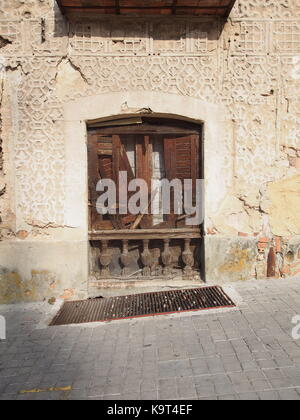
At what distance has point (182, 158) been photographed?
162 inches

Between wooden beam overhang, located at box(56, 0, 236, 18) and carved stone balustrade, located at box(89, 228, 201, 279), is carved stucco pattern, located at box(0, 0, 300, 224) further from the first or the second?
carved stone balustrade, located at box(89, 228, 201, 279)

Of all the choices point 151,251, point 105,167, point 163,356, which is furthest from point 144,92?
point 163,356

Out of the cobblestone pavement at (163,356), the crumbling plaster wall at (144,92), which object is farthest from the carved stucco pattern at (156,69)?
the cobblestone pavement at (163,356)

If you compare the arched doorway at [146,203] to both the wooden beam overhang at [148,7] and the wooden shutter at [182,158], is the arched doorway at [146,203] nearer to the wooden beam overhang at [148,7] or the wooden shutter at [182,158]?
the wooden shutter at [182,158]

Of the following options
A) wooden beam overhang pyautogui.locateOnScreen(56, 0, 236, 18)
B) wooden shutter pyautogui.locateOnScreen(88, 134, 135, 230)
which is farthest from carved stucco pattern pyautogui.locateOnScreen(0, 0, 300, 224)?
wooden shutter pyautogui.locateOnScreen(88, 134, 135, 230)

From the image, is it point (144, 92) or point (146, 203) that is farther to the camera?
point (146, 203)

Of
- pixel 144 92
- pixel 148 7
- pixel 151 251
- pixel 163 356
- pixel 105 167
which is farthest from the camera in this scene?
pixel 151 251

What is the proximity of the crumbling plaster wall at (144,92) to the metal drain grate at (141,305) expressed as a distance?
1.07 ft

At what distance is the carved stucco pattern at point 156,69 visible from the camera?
3781mm

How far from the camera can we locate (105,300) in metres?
3.86

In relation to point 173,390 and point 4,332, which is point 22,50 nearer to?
point 4,332

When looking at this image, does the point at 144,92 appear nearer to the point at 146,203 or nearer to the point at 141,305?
the point at 146,203

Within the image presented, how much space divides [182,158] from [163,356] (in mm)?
2403

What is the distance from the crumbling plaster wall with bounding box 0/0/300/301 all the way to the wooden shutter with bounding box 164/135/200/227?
193 millimetres
